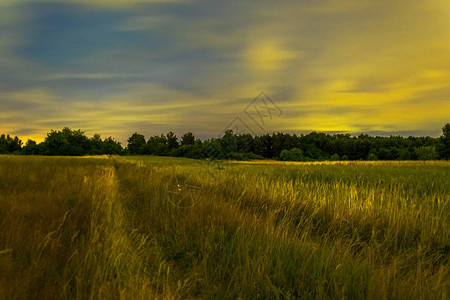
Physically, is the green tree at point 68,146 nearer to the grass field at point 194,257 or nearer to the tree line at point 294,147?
the tree line at point 294,147

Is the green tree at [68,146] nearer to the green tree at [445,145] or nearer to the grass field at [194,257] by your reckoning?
the grass field at [194,257]

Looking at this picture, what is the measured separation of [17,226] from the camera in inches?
128

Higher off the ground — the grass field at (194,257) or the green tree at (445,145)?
the green tree at (445,145)

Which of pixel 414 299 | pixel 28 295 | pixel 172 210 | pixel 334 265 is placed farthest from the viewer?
pixel 172 210

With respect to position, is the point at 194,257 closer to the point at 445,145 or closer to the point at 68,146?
the point at 68,146

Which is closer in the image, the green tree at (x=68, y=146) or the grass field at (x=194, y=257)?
Result: the grass field at (x=194, y=257)

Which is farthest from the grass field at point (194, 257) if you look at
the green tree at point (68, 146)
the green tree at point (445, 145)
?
the green tree at point (445, 145)

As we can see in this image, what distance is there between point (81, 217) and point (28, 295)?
2.29 m

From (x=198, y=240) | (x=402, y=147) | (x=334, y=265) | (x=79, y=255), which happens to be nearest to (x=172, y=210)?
(x=198, y=240)

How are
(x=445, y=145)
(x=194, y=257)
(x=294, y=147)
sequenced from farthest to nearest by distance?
1. (x=294, y=147)
2. (x=445, y=145)
3. (x=194, y=257)

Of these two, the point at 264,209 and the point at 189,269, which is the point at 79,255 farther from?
the point at 264,209

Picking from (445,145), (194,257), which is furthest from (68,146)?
(445,145)

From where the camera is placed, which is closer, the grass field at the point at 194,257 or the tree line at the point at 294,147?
the grass field at the point at 194,257

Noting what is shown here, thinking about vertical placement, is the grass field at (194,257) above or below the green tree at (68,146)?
below
